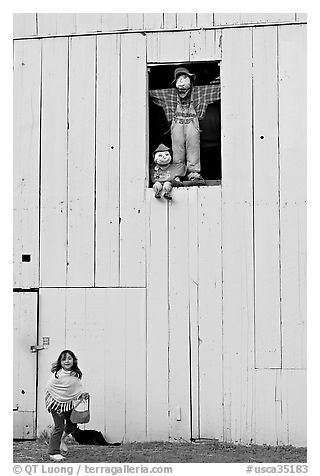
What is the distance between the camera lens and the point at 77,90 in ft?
26.7

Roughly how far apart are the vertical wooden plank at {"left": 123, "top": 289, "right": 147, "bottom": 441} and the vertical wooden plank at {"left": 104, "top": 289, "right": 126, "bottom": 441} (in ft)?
0.12

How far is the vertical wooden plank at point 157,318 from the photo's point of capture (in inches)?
306

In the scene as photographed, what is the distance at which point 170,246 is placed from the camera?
789 cm

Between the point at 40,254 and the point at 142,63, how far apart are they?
1866 mm

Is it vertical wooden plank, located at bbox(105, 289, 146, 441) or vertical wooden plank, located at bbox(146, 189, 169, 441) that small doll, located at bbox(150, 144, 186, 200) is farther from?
vertical wooden plank, located at bbox(105, 289, 146, 441)

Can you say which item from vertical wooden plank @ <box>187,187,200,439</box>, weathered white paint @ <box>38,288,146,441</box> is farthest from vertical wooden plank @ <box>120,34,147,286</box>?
vertical wooden plank @ <box>187,187,200,439</box>

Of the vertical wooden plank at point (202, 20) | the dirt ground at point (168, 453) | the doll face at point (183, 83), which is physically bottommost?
the dirt ground at point (168, 453)

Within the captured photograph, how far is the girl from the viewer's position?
709 centimetres

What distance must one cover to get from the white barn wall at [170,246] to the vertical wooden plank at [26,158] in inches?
0.8

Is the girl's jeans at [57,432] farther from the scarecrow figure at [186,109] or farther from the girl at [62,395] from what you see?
the scarecrow figure at [186,109]

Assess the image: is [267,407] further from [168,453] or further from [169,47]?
[169,47]

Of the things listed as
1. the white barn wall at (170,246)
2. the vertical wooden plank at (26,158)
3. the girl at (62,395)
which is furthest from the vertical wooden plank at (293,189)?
the vertical wooden plank at (26,158)

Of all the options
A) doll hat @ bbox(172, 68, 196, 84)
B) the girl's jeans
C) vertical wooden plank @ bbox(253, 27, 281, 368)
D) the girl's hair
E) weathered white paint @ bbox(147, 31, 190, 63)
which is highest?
weathered white paint @ bbox(147, 31, 190, 63)

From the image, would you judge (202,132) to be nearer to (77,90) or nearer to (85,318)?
(77,90)
